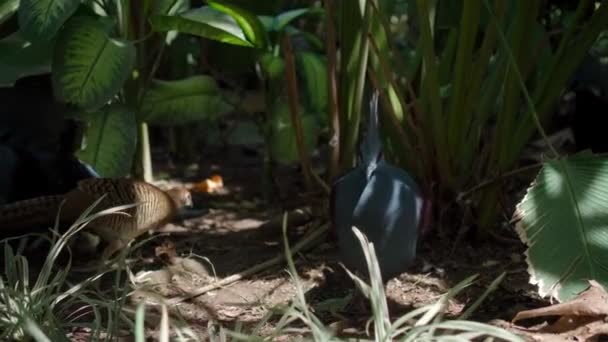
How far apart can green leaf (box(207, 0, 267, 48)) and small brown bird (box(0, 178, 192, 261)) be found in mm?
517

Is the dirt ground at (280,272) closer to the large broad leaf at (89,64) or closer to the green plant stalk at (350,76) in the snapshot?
the green plant stalk at (350,76)

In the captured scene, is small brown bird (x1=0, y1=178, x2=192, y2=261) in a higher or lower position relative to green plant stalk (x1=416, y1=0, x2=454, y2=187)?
lower

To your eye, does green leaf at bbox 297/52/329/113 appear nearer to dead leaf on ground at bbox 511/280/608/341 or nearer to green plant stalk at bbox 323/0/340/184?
green plant stalk at bbox 323/0/340/184

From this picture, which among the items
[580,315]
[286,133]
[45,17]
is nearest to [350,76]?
[286,133]

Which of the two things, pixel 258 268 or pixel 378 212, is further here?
pixel 258 268

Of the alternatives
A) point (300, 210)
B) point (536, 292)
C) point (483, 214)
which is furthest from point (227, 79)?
point (536, 292)

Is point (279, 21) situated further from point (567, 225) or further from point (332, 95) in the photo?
point (567, 225)

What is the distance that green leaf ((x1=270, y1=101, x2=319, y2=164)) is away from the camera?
10.4 feet

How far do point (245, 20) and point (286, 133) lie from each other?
1.51 feet

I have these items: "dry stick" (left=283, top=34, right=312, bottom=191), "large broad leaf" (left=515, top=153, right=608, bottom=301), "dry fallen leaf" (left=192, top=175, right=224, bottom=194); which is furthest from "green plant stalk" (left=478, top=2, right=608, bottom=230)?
"dry fallen leaf" (left=192, top=175, right=224, bottom=194)

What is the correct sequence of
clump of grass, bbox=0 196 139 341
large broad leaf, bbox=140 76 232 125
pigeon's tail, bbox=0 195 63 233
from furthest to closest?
1. large broad leaf, bbox=140 76 232 125
2. pigeon's tail, bbox=0 195 63 233
3. clump of grass, bbox=0 196 139 341

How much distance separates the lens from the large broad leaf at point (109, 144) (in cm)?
280

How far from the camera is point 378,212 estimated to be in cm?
240

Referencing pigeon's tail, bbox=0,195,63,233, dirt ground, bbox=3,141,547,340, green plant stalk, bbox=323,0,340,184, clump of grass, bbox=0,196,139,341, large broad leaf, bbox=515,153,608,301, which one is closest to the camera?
clump of grass, bbox=0,196,139,341
